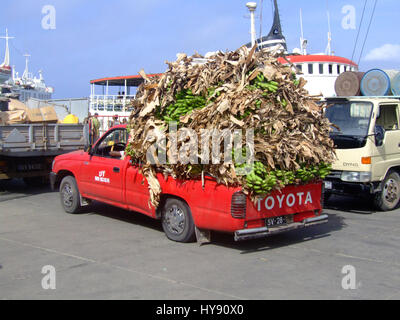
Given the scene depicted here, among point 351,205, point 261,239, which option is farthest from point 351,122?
point 261,239

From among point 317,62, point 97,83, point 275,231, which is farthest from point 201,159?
point 97,83

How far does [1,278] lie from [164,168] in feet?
9.03

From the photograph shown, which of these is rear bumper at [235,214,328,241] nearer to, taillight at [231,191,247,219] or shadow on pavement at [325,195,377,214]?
taillight at [231,191,247,219]

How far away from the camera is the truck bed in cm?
1130

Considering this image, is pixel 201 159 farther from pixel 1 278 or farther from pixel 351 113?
pixel 351 113

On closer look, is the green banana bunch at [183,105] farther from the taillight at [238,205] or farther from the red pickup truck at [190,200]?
the taillight at [238,205]

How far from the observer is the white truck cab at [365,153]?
9.41 metres

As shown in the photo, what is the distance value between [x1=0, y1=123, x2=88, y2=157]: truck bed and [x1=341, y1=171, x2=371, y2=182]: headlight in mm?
6171

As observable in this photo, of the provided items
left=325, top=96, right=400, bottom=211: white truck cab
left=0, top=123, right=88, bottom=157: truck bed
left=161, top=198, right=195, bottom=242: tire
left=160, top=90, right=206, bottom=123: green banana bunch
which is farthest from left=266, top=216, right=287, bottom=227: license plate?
left=0, top=123, right=88, bottom=157: truck bed

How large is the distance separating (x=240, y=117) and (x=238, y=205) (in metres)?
1.21

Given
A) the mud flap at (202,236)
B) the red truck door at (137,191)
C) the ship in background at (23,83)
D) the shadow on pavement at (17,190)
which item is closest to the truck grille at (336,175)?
the mud flap at (202,236)

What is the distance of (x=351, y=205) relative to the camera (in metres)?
10.9

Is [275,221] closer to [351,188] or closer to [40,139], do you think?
[351,188]

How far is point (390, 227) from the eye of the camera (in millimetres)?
8422
